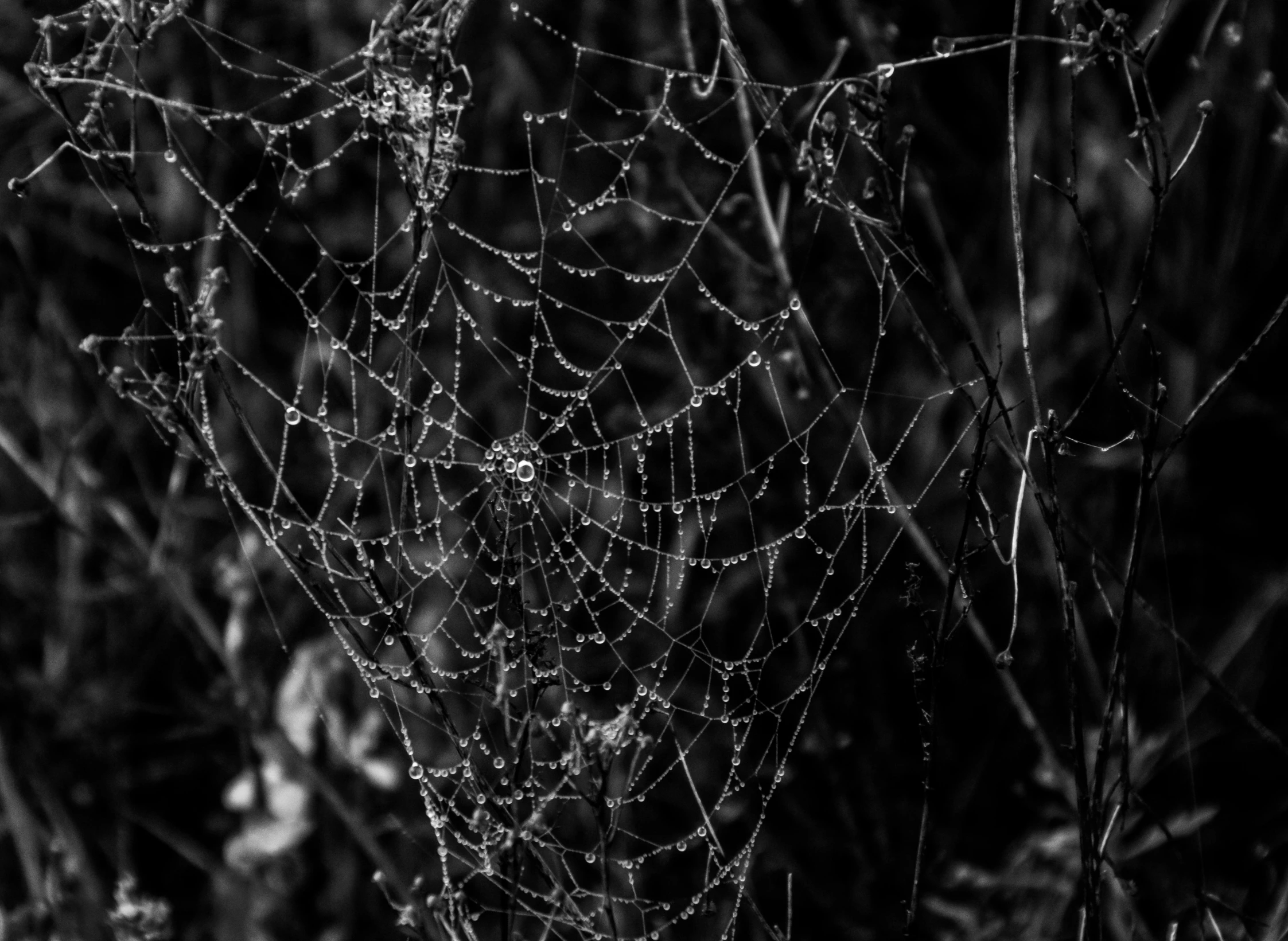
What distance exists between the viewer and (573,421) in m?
2.45

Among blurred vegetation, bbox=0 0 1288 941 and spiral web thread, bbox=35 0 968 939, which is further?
blurred vegetation, bbox=0 0 1288 941

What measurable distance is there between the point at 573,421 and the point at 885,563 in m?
0.67

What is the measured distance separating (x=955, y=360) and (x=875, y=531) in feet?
1.82

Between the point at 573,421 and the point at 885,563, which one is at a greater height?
the point at 573,421

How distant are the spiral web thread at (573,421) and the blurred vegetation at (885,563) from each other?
3.1 inches

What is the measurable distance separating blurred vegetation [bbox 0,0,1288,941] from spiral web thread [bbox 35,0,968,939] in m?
0.08

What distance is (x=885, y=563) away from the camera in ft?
7.85

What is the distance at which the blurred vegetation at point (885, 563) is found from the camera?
7.01 ft

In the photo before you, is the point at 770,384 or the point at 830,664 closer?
the point at 830,664

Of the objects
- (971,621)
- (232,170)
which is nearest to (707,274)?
(971,621)

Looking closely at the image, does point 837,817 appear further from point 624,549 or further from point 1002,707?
→ point 624,549

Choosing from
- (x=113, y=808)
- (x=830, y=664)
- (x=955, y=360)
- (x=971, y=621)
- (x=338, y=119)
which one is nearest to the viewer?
(x=971, y=621)

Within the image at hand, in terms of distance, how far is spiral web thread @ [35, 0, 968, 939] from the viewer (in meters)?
1.80

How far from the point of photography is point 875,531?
235 cm
